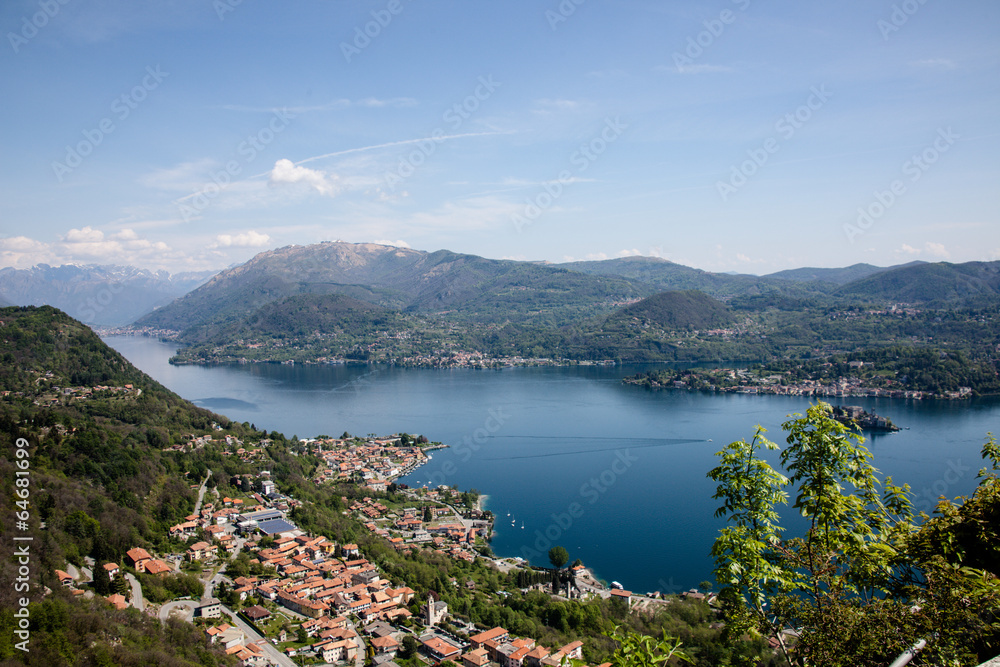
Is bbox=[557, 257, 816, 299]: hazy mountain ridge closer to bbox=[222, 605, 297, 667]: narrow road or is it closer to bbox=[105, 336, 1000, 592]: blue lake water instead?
bbox=[105, 336, 1000, 592]: blue lake water

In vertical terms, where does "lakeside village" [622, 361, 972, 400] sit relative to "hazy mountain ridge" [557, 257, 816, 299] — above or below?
below

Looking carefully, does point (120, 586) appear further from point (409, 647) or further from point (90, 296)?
point (90, 296)

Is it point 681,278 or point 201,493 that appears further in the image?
point 681,278

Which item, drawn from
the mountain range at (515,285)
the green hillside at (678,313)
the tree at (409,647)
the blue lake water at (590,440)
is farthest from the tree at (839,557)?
the mountain range at (515,285)

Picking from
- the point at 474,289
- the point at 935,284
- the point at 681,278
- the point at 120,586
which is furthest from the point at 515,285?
the point at 120,586

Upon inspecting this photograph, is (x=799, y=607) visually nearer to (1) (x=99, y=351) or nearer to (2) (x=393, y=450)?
(2) (x=393, y=450)

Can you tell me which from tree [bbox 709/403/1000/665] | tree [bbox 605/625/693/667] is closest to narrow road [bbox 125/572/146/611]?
tree [bbox 605/625/693/667]
